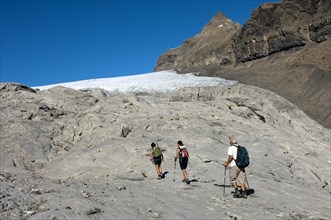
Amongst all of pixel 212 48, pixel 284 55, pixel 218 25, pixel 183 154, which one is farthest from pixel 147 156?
pixel 218 25

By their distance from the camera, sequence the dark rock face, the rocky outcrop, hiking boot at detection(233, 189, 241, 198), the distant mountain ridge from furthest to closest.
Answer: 1. the rocky outcrop
2. the dark rock face
3. the distant mountain ridge
4. hiking boot at detection(233, 189, 241, 198)

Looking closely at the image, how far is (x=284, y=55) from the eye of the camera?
3233 inches

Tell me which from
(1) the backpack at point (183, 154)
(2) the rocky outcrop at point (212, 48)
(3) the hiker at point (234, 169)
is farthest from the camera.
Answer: (2) the rocky outcrop at point (212, 48)

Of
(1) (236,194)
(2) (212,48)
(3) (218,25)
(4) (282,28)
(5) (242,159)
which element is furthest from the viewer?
(3) (218,25)

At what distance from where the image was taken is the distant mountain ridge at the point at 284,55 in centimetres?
6581

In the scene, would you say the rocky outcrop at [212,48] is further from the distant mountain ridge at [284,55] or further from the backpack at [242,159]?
the backpack at [242,159]

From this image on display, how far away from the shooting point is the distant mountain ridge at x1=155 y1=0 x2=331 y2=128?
65.8 meters

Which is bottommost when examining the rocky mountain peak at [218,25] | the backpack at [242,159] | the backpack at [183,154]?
the backpack at [242,159]

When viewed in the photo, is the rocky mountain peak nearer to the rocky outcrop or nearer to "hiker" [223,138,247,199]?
the rocky outcrop

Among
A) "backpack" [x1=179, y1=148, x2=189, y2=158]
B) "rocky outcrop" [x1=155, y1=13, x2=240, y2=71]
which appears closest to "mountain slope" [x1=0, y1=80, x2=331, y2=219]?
"backpack" [x1=179, y1=148, x2=189, y2=158]

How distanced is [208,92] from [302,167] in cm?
1852

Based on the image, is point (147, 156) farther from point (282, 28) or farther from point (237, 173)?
point (282, 28)

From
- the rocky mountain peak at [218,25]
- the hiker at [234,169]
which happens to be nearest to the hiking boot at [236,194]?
the hiker at [234,169]

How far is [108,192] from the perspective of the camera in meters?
12.6
